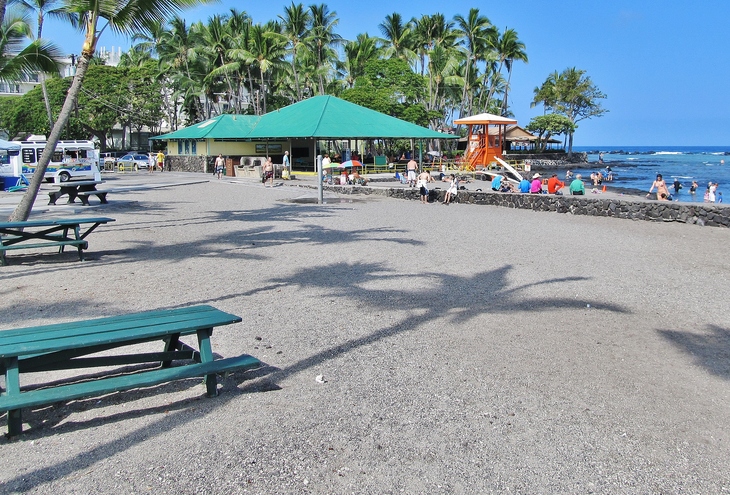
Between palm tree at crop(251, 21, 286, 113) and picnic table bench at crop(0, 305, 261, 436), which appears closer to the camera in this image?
picnic table bench at crop(0, 305, 261, 436)

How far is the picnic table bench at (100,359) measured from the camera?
3887 millimetres

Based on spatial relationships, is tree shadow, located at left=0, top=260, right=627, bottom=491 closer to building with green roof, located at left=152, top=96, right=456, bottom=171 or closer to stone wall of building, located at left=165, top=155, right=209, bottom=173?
building with green roof, located at left=152, top=96, right=456, bottom=171

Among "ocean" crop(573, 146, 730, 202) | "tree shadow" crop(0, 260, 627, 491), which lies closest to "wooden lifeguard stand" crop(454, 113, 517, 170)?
"ocean" crop(573, 146, 730, 202)

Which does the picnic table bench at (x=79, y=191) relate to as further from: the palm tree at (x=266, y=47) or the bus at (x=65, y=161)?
the palm tree at (x=266, y=47)

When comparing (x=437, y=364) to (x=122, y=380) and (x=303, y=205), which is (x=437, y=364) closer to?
(x=122, y=380)

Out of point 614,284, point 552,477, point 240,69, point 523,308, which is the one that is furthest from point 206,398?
point 240,69

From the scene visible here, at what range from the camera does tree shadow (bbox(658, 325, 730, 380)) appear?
5516mm

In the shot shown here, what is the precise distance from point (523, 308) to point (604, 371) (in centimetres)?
214

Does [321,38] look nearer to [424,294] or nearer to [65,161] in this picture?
[65,161]

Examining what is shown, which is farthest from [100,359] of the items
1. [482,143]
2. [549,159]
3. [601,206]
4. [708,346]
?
[549,159]

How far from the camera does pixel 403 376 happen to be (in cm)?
512

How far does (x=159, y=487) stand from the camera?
3.38 meters

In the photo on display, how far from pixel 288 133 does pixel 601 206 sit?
68.7 ft

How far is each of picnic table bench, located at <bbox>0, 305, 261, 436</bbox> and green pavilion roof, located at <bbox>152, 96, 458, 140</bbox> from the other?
29.5 m
